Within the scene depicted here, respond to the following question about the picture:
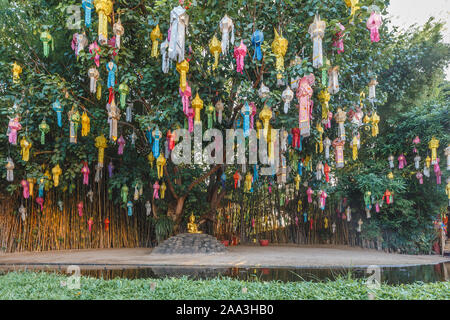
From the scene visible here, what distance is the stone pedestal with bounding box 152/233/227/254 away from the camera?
5.75 meters

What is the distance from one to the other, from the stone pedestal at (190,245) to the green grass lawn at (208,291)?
9.61ft

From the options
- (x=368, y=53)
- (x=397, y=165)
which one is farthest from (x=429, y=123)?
(x=368, y=53)

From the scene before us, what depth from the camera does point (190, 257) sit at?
17.5 feet

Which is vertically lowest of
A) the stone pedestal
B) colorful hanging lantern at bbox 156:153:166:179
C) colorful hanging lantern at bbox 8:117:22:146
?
the stone pedestal

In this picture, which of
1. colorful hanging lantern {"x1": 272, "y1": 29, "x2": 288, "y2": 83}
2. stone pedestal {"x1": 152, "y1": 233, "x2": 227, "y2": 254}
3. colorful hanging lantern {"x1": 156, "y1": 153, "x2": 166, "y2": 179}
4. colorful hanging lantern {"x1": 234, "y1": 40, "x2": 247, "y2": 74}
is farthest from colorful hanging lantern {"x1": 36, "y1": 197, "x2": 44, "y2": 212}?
colorful hanging lantern {"x1": 272, "y1": 29, "x2": 288, "y2": 83}

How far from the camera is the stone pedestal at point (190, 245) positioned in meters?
5.75

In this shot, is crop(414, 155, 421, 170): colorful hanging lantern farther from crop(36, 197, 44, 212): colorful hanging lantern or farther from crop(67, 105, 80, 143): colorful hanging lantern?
crop(36, 197, 44, 212): colorful hanging lantern

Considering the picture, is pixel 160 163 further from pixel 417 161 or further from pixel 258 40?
pixel 417 161

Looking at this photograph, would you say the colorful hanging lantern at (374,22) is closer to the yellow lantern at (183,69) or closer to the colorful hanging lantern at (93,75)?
the yellow lantern at (183,69)

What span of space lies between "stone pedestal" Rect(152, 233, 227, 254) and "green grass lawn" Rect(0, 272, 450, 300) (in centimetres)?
293

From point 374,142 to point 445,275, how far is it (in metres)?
4.21

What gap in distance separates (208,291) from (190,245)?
11.2ft

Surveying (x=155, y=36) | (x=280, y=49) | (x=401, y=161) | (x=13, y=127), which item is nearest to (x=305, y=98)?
(x=280, y=49)
